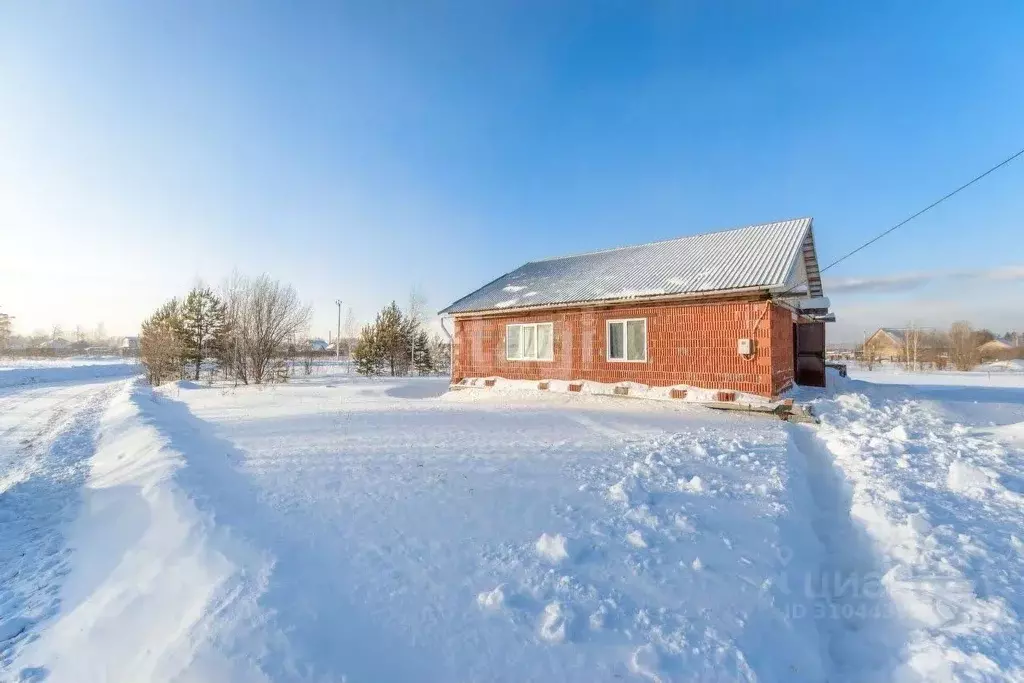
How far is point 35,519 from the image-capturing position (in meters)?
4.98

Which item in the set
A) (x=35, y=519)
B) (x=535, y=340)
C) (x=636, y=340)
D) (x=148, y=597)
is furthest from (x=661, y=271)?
(x=35, y=519)

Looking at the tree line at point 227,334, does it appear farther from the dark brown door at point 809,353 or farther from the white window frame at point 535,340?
the dark brown door at point 809,353

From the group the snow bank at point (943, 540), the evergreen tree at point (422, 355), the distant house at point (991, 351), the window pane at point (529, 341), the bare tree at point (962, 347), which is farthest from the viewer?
the distant house at point (991, 351)

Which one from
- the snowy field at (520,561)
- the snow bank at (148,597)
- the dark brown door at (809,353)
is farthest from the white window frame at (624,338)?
the snow bank at (148,597)

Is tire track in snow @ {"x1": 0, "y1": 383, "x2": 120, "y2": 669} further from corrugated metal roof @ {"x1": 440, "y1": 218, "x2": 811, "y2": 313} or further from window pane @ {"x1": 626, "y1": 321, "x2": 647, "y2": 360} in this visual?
window pane @ {"x1": 626, "y1": 321, "x2": 647, "y2": 360}

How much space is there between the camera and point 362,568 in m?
3.23

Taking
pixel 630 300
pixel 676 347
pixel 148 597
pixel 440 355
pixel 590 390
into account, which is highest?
pixel 630 300

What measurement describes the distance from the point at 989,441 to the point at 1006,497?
11.3 ft

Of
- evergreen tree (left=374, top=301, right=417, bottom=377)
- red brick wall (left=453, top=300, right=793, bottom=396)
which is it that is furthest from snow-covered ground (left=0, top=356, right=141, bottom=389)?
red brick wall (left=453, top=300, right=793, bottom=396)

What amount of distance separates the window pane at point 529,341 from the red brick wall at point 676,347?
0.22 metres

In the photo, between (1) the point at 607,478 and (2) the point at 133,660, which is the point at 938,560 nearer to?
(1) the point at 607,478

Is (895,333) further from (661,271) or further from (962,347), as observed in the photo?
(661,271)

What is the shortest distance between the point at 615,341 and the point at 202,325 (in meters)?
25.6

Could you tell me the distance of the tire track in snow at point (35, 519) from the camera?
327cm
